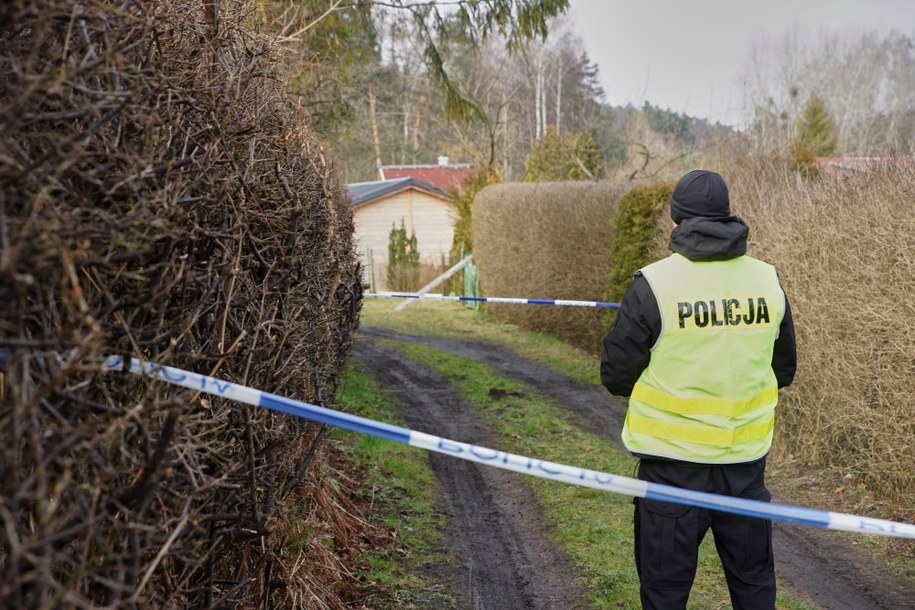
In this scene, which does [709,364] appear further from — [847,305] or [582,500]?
[847,305]

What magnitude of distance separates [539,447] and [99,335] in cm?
749

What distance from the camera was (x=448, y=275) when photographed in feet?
79.5

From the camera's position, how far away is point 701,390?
383cm

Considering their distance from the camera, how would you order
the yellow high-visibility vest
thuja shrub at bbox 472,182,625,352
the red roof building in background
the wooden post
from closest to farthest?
the yellow high-visibility vest → thuja shrub at bbox 472,182,625,352 → the wooden post → the red roof building in background

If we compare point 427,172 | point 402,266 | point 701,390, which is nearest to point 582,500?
point 701,390

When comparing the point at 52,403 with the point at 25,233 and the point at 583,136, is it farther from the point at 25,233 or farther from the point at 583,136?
the point at 583,136

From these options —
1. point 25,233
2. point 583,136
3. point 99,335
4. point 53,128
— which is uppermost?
point 583,136

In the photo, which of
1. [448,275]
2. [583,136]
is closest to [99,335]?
[448,275]

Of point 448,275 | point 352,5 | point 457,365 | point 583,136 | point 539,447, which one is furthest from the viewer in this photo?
point 583,136

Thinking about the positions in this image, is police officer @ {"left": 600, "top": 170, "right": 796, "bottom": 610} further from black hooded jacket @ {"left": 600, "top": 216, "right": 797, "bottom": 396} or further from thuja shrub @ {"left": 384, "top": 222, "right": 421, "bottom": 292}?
thuja shrub @ {"left": 384, "top": 222, "right": 421, "bottom": 292}

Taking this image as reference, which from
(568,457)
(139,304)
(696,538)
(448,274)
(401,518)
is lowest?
(568,457)

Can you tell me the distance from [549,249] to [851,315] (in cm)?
1058

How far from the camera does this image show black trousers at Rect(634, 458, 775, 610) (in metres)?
3.85

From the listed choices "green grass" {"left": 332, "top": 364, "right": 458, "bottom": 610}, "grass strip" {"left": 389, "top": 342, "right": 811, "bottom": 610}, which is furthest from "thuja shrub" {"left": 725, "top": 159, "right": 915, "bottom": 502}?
"green grass" {"left": 332, "top": 364, "right": 458, "bottom": 610}
